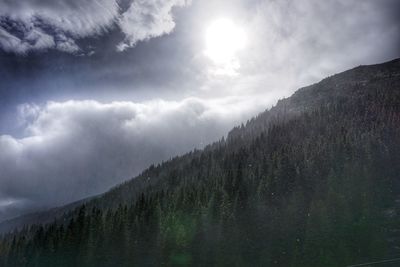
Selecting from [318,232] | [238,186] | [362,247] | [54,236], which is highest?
[238,186]

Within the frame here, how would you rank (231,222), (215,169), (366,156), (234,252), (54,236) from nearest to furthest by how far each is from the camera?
(234,252) → (231,222) → (54,236) → (366,156) → (215,169)

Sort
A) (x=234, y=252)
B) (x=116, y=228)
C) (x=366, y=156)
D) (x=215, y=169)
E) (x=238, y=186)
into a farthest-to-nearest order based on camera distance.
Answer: (x=215, y=169) → (x=366, y=156) → (x=238, y=186) → (x=116, y=228) → (x=234, y=252)

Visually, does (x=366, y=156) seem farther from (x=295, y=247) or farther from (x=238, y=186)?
(x=295, y=247)

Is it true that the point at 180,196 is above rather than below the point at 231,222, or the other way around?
above

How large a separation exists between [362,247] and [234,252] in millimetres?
36748

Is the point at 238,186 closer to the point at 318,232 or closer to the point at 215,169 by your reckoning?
the point at 318,232

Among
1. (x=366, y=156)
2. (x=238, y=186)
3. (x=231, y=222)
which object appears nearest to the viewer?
(x=231, y=222)

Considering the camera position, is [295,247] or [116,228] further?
[116,228]

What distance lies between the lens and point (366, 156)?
148 meters

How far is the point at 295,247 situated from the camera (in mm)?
97188

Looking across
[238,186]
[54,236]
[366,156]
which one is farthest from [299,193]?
[54,236]

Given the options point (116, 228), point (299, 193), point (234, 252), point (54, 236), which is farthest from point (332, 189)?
point (54, 236)

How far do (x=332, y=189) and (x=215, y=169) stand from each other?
259ft

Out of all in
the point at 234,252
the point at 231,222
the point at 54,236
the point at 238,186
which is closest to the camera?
the point at 234,252
